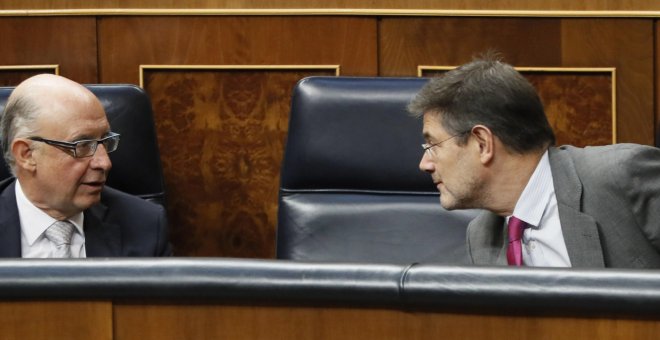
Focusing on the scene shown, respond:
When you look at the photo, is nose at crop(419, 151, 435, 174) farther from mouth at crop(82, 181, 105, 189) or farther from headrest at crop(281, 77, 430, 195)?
mouth at crop(82, 181, 105, 189)

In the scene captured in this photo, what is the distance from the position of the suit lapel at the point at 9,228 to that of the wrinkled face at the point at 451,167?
499 mm

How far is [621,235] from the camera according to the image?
1.12 m

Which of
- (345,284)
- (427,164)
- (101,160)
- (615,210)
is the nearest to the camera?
(345,284)

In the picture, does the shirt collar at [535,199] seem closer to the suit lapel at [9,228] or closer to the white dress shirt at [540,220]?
the white dress shirt at [540,220]

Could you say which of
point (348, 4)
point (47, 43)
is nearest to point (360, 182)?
point (348, 4)

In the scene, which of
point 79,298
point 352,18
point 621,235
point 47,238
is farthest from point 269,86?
point 79,298

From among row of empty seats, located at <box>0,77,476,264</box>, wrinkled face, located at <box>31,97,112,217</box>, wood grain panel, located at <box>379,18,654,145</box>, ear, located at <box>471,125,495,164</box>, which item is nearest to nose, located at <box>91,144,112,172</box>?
wrinkled face, located at <box>31,97,112,217</box>

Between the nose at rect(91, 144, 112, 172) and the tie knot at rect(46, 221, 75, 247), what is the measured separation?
0.09m

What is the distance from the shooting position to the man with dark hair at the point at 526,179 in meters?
1.12

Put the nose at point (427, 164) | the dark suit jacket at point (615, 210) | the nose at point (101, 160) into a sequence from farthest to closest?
the nose at point (101, 160) → the nose at point (427, 164) → the dark suit jacket at point (615, 210)

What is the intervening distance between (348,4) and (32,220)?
655 mm

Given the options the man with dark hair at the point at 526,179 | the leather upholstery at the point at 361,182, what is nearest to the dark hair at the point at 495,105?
the man with dark hair at the point at 526,179

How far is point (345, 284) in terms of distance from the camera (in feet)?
2.29

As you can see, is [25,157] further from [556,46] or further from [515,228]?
[556,46]
